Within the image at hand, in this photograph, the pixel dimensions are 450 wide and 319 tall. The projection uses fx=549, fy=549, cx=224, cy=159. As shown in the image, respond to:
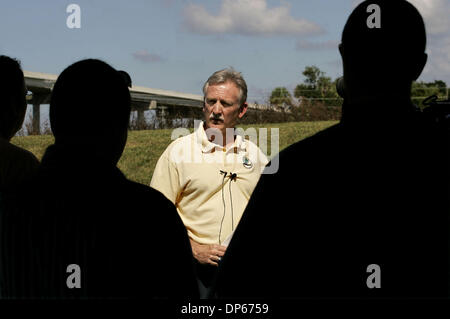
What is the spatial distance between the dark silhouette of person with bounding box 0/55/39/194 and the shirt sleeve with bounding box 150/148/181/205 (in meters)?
0.98

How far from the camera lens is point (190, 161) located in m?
4.00

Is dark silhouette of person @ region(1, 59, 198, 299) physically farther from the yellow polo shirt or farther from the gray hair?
the gray hair

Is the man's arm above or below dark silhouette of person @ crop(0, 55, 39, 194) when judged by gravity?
Result: below

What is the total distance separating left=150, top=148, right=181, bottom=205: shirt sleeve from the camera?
12.8ft

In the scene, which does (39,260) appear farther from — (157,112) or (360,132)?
(157,112)

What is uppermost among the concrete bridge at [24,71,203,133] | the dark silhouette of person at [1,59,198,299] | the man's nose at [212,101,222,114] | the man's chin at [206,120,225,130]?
the concrete bridge at [24,71,203,133]

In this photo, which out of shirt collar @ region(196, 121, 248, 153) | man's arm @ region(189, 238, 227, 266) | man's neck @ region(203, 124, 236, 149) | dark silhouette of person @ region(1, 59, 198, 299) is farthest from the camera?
man's neck @ region(203, 124, 236, 149)

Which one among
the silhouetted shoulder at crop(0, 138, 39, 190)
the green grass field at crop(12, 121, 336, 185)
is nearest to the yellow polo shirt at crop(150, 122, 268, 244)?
the silhouetted shoulder at crop(0, 138, 39, 190)

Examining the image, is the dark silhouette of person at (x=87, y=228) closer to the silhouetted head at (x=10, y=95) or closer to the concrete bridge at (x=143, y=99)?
the silhouetted head at (x=10, y=95)

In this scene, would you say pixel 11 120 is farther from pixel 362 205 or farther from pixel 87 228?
pixel 362 205

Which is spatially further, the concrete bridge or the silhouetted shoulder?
the concrete bridge

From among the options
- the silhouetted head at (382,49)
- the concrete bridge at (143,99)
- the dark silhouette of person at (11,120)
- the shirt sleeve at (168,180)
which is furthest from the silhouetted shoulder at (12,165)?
the concrete bridge at (143,99)

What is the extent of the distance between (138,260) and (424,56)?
1100 millimetres

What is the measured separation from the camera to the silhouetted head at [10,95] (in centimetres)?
309
